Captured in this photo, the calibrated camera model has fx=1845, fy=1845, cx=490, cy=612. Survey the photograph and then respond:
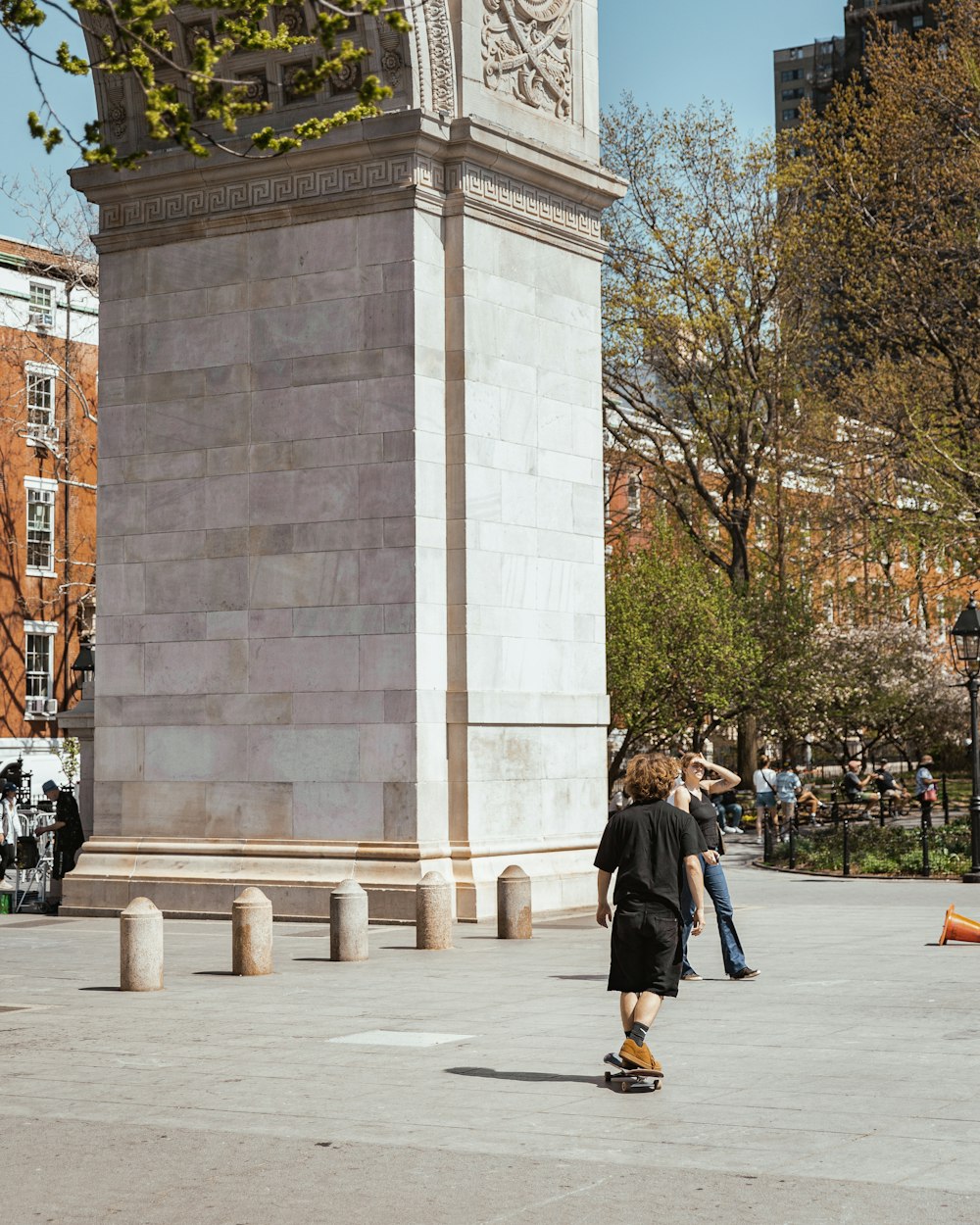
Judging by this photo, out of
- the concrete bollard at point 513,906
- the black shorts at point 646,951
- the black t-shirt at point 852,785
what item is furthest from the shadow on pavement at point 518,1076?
the black t-shirt at point 852,785

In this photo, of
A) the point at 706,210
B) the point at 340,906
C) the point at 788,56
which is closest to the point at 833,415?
the point at 706,210

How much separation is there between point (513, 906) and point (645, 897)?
7740mm

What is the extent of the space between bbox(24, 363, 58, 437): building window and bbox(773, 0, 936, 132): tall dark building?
23.5 metres

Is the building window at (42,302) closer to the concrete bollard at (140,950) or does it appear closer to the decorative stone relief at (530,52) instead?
the decorative stone relief at (530,52)

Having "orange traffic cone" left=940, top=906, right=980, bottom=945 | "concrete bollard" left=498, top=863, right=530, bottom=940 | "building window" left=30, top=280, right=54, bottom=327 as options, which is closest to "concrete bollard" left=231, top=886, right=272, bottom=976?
"concrete bollard" left=498, top=863, right=530, bottom=940

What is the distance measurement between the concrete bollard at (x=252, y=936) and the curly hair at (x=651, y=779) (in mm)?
5386

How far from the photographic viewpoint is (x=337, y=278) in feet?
66.5

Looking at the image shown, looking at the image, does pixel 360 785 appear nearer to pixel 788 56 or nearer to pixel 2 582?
pixel 2 582

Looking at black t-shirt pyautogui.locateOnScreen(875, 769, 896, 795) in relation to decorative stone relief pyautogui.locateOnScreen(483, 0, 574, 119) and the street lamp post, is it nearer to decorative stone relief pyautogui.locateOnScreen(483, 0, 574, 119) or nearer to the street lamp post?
the street lamp post

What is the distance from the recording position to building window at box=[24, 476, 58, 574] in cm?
5641

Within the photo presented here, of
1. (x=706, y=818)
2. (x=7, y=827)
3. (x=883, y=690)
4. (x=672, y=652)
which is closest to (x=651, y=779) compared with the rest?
(x=706, y=818)

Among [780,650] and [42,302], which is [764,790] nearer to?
[780,650]

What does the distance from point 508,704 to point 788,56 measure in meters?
161

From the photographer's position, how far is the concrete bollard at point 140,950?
47.5 feet
